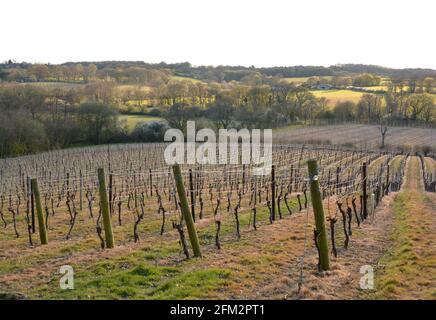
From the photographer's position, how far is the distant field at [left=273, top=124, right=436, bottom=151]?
53.0 meters

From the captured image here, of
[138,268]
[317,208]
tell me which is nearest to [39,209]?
[138,268]

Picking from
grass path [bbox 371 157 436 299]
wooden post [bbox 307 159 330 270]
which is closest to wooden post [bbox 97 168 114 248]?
wooden post [bbox 307 159 330 270]

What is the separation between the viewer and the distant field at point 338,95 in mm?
78938

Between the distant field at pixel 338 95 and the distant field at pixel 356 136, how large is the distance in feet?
43.2

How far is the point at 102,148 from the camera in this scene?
47188 mm

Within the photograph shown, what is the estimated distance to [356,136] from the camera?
57.6m

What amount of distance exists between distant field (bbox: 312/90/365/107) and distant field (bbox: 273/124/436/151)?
43.2 feet

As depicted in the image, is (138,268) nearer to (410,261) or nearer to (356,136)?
(410,261)

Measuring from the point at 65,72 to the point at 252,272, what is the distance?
3614 inches

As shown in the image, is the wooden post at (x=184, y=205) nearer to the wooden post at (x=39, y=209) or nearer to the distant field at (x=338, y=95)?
the wooden post at (x=39, y=209)
